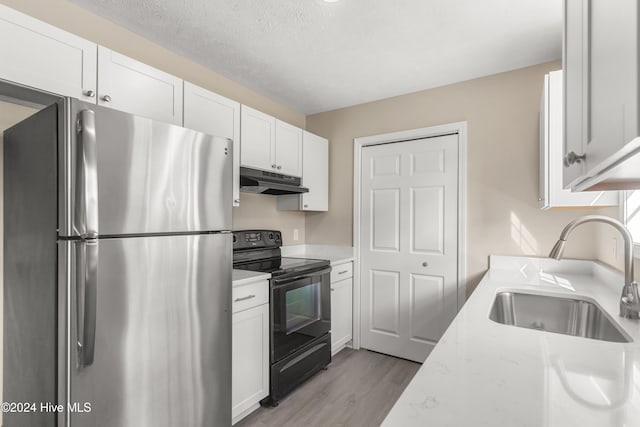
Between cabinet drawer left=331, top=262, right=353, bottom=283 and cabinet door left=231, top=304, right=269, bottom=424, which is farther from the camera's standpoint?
cabinet drawer left=331, top=262, right=353, bottom=283

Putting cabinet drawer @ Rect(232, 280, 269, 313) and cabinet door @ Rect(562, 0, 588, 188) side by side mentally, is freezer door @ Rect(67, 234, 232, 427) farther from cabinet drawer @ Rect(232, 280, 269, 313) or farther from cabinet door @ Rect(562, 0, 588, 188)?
cabinet door @ Rect(562, 0, 588, 188)

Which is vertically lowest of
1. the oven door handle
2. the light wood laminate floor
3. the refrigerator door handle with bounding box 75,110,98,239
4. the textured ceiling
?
the light wood laminate floor

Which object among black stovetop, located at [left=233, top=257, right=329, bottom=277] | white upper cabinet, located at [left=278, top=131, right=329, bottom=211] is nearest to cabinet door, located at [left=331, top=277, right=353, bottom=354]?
black stovetop, located at [left=233, top=257, right=329, bottom=277]

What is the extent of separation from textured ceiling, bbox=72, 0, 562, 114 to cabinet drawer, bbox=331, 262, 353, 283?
1646 mm

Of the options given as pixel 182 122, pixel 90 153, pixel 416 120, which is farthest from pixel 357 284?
pixel 90 153

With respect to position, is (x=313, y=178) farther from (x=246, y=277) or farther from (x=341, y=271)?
(x=246, y=277)

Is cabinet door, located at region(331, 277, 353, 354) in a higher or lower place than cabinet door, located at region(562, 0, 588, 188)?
lower

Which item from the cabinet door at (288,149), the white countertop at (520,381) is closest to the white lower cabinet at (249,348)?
the cabinet door at (288,149)

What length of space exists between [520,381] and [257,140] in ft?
7.32

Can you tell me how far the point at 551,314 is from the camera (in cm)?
179

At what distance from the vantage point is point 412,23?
6.35 feet

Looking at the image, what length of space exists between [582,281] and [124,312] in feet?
8.45

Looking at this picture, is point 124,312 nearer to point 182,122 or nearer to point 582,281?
point 182,122

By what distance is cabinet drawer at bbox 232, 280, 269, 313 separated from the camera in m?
1.96
